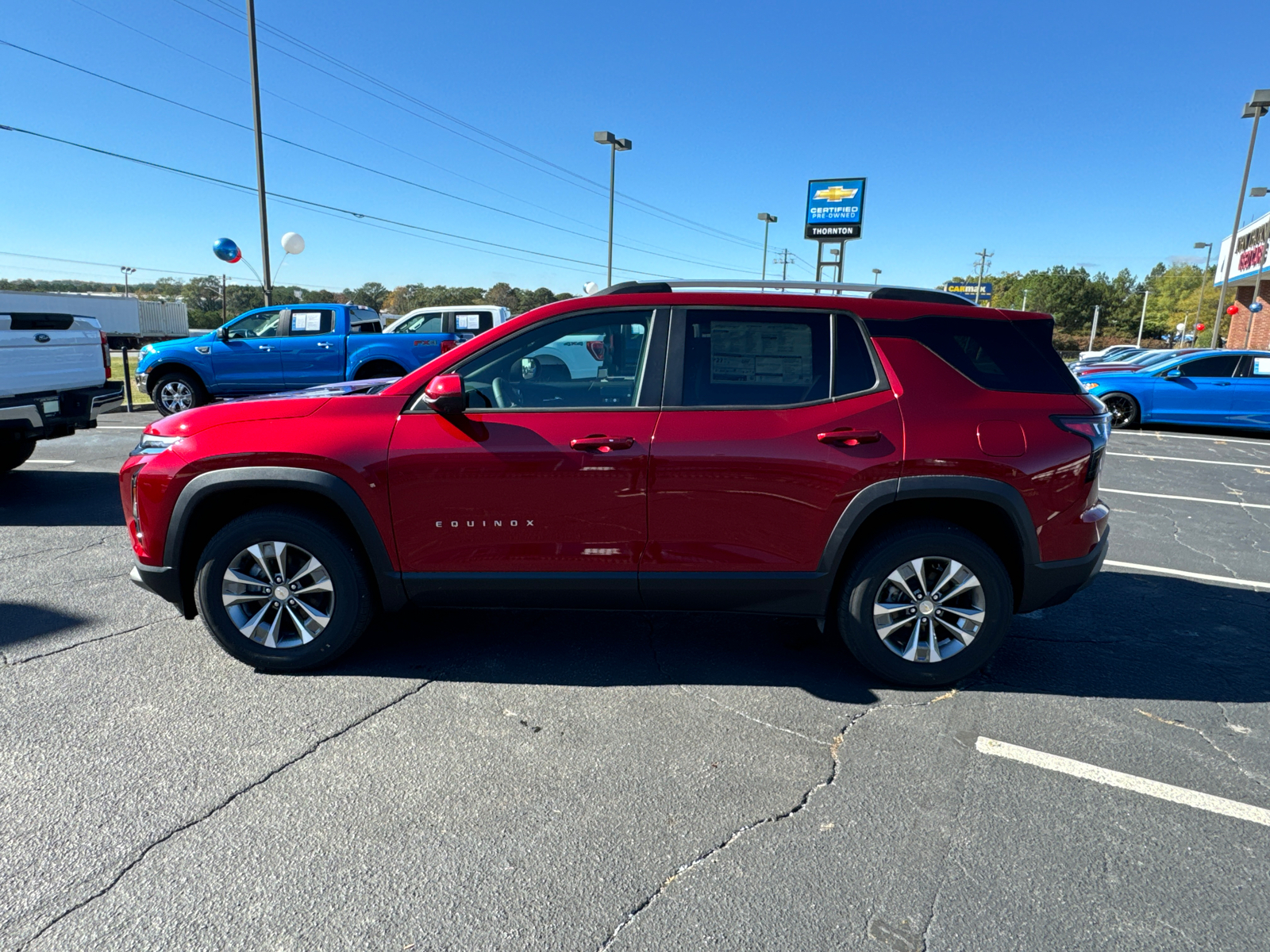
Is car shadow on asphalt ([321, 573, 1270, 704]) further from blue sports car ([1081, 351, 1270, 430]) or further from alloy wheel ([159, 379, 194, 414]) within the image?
alloy wheel ([159, 379, 194, 414])

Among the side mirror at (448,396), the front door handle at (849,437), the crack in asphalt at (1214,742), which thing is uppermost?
the side mirror at (448,396)

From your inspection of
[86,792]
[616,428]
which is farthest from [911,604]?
[86,792]

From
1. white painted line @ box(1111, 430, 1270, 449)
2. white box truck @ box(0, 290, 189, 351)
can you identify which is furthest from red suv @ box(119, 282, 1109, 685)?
white box truck @ box(0, 290, 189, 351)

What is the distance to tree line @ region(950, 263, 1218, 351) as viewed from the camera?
96875 millimetres

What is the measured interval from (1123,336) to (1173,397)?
108 meters

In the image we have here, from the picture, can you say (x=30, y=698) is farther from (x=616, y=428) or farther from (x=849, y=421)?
(x=849, y=421)

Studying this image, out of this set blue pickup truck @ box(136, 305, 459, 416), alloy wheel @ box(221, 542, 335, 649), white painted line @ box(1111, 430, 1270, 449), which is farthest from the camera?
blue pickup truck @ box(136, 305, 459, 416)

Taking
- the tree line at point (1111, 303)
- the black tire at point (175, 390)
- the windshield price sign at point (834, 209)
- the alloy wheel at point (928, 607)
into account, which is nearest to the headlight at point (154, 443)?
the alloy wheel at point (928, 607)

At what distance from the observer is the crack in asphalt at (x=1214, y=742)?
9.30ft

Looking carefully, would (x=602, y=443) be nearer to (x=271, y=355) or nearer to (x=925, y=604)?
(x=925, y=604)

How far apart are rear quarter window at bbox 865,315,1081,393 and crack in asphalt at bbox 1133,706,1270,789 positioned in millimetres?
1457

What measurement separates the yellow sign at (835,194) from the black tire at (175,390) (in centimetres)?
3084

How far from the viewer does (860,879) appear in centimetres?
228

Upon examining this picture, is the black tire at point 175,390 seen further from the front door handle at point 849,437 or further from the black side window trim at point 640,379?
the front door handle at point 849,437
